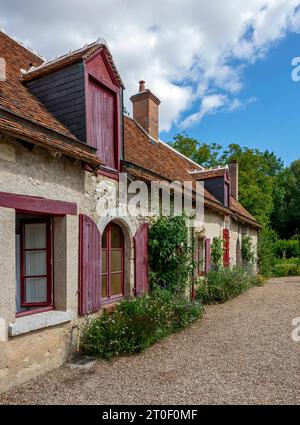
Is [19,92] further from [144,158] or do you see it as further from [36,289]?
[144,158]

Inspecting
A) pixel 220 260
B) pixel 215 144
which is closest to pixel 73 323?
pixel 220 260

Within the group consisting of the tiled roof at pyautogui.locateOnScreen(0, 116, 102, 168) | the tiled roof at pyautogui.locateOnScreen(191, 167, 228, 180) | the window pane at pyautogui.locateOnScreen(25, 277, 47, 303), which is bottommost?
the window pane at pyautogui.locateOnScreen(25, 277, 47, 303)

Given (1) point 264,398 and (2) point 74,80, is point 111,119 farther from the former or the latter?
(1) point 264,398

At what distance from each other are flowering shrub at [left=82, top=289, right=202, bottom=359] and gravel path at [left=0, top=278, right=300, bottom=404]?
0.18 m

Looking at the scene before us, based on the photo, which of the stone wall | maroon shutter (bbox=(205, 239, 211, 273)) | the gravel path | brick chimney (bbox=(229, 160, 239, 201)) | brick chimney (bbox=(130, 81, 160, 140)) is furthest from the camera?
brick chimney (bbox=(229, 160, 239, 201))

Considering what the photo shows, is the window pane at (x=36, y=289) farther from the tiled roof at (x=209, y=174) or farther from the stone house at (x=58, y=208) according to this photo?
the tiled roof at (x=209, y=174)

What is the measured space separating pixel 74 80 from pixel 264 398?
5.55 meters

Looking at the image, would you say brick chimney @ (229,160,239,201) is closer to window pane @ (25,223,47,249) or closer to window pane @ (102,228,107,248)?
window pane @ (102,228,107,248)

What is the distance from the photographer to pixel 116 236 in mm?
6551

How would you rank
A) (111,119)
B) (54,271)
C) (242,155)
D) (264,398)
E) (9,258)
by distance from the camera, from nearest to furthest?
1. (264,398)
2. (9,258)
3. (54,271)
4. (111,119)
5. (242,155)

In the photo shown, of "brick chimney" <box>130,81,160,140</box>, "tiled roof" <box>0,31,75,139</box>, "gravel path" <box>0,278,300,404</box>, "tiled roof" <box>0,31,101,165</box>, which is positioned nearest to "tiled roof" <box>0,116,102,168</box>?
"tiled roof" <box>0,31,101,165</box>

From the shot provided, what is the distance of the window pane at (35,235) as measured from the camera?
5.11 meters

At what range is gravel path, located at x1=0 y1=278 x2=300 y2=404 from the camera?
3834mm

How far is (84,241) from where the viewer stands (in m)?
5.27
